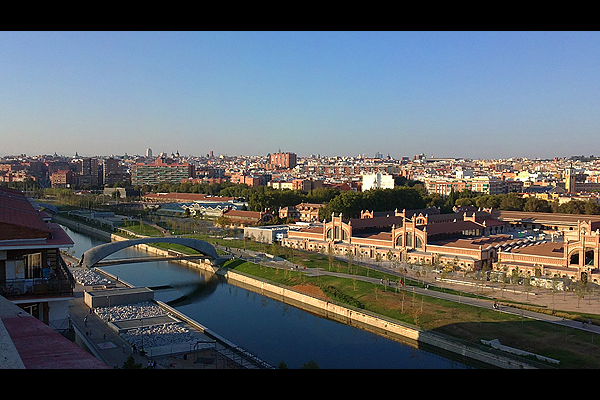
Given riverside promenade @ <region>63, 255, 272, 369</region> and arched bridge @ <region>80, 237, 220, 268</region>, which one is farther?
arched bridge @ <region>80, 237, 220, 268</region>

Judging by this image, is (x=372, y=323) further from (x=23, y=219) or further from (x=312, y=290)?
(x=23, y=219)

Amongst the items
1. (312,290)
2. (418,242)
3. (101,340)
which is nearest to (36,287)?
(101,340)

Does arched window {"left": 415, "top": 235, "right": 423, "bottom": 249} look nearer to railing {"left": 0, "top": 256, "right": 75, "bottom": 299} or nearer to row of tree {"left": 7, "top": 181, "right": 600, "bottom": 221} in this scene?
row of tree {"left": 7, "top": 181, "right": 600, "bottom": 221}

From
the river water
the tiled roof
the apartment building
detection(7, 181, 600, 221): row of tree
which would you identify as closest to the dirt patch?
the river water

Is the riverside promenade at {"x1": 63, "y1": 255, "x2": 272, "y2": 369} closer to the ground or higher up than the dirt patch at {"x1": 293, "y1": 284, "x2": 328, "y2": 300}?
closer to the ground
